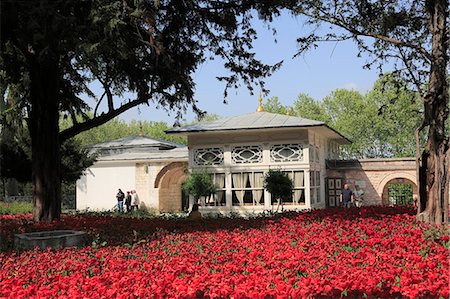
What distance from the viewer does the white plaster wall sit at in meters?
29.5

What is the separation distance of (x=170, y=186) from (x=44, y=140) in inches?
682

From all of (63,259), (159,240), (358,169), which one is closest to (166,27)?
(159,240)

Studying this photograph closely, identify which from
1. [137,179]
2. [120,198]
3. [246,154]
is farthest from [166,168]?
[246,154]

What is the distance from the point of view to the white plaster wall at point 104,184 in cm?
2948

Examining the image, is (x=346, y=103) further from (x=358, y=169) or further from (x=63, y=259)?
(x=63, y=259)

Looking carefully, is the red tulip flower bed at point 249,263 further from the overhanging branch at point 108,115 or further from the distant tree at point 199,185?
the distant tree at point 199,185

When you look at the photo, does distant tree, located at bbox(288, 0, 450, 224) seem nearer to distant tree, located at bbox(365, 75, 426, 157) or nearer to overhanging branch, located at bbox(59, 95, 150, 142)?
overhanging branch, located at bbox(59, 95, 150, 142)

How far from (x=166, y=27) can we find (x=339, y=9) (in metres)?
4.19

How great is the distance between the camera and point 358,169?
1035 inches

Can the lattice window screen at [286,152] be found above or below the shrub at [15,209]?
above

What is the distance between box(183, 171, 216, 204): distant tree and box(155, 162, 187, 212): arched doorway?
850cm

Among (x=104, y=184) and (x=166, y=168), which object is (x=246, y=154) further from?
(x=104, y=184)

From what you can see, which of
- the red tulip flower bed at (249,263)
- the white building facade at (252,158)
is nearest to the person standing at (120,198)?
the white building facade at (252,158)

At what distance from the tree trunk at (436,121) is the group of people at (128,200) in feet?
61.1
